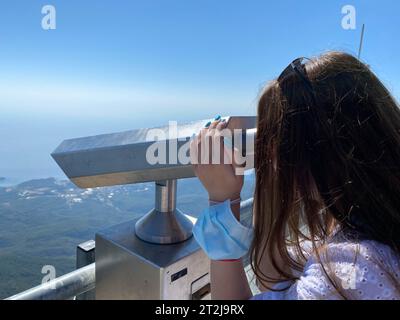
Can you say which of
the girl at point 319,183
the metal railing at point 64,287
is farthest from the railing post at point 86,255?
the girl at point 319,183

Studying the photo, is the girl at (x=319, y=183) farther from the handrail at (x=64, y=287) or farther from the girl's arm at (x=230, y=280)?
the handrail at (x=64, y=287)

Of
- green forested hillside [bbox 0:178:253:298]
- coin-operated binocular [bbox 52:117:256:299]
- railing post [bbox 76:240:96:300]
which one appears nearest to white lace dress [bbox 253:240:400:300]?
coin-operated binocular [bbox 52:117:256:299]

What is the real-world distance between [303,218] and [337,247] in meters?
0.14

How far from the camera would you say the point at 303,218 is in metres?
0.72

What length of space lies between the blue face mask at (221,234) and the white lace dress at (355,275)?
135 millimetres

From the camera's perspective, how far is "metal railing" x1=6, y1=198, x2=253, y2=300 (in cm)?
72

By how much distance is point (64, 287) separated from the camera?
79 cm

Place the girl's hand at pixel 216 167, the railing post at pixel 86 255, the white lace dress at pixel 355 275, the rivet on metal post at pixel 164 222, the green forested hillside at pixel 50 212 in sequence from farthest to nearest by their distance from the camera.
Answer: the green forested hillside at pixel 50 212, the railing post at pixel 86 255, the rivet on metal post at pixel 164 222, the girl's hand at pixel 216 167, the white lace dress at pixel 355 275

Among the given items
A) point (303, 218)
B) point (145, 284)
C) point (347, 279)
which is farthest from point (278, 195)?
point (145, 284)

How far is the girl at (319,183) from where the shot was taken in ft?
1.90

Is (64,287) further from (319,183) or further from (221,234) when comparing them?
(319,183)

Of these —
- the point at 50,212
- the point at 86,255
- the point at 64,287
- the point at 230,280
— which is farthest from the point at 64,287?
the point at 50,212

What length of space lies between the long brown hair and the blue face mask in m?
0.10
